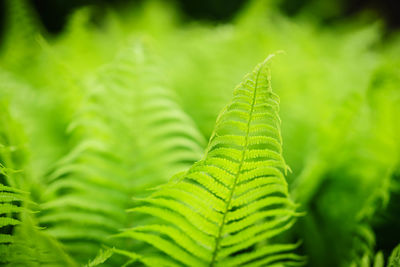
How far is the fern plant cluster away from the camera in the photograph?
570mm

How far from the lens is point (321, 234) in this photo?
104 cm

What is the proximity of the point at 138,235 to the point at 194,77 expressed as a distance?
1122mm

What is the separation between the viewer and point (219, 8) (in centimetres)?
441

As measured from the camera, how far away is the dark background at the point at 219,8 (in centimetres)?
376

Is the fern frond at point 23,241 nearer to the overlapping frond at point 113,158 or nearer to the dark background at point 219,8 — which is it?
the overlapping frond at point 113,158

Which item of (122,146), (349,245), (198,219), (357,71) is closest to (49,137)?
(122,146)

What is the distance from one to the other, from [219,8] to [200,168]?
427cm

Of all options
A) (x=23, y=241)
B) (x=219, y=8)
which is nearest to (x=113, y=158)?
(x=23, y=241)

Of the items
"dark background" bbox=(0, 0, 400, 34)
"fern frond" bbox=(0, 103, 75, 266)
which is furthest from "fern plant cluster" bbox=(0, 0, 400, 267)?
"dark background" bbox=(0, 0, 400, 34)

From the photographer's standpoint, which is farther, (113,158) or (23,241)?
(113,158)

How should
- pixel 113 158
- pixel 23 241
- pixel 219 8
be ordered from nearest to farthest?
pixel 23 241 < pixel 113 158 < pixel 219 8

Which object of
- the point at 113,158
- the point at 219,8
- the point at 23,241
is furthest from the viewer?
the point at 219,8

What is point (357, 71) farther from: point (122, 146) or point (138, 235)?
point (138, 235)

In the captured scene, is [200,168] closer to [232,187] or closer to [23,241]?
[232,187]
